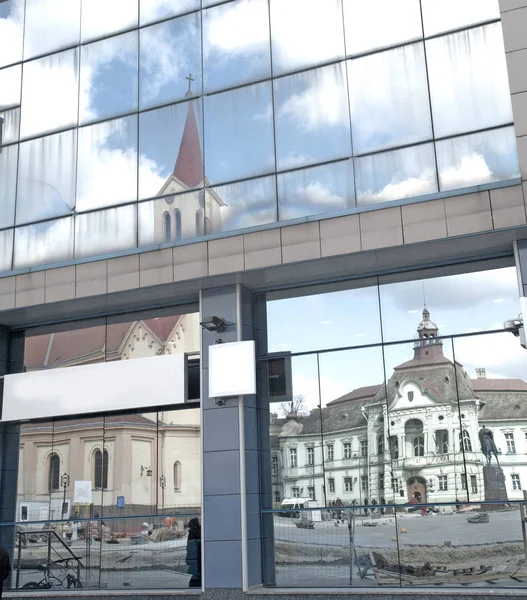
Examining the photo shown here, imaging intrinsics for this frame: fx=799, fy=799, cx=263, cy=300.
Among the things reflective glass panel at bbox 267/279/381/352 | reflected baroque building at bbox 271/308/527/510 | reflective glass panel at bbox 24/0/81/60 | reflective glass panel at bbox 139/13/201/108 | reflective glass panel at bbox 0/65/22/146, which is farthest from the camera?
reflective glass panel at bbox 0/65/22/146

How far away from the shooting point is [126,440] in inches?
693

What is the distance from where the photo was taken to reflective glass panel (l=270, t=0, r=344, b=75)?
16.6 meters

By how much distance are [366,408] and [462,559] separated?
326 cm

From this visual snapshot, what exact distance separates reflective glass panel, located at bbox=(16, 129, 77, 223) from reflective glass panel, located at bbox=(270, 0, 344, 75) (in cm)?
523

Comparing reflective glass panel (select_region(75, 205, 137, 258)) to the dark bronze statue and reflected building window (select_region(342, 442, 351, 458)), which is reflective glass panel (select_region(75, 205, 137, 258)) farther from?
the dark bronze statue

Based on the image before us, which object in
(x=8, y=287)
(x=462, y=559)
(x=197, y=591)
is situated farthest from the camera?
(x=8, y=287)

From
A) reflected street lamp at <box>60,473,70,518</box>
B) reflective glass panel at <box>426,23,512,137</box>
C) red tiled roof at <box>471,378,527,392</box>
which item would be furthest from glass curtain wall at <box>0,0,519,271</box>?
reflected street lamp at <box>60,473,70,518</box>

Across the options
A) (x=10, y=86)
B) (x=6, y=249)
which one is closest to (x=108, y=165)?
(x=6, y=249)

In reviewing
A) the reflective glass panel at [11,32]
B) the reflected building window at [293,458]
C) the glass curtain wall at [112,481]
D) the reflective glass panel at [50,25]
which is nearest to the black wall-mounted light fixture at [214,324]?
→ the glass curtain wall at [112,481]

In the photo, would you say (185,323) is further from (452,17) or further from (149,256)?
(452,17)

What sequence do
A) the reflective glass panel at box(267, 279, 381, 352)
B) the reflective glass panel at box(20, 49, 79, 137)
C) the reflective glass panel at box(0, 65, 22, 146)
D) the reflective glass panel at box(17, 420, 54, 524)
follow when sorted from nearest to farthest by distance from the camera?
the reflective glass panel at box(267, 279, 381, 352) < the reflective glass panel at box(17, 420, 54, 524) < the reflective glass panel at box(20, 49, 79, 137) < the reflective glass panel at box(0, 65, 22, 146)

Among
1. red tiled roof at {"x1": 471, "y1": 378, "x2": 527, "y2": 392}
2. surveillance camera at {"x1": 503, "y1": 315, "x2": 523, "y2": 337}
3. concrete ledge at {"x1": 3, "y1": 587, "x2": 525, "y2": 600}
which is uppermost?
surveillance camera at {"x1": 503, "y1": 315, "x2": 523, "y2": 337}

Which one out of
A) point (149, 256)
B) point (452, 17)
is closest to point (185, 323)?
point (149, 256)

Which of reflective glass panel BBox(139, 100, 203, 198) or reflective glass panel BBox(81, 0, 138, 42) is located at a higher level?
reflective glass panel BBox(81, 0, 138, 42)
